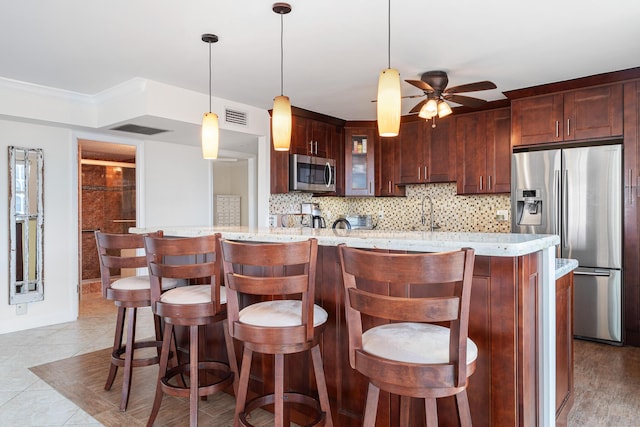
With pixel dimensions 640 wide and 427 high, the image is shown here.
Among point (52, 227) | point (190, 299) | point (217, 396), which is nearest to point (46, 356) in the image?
point (52, 227)

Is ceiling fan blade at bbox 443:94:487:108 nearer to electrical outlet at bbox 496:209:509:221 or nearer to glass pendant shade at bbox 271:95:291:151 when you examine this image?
glass pendant shade at bbox 271:95:291:151

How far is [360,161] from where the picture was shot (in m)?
5.46

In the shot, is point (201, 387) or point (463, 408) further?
point (201, 387)

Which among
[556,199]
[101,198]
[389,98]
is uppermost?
[389,98]

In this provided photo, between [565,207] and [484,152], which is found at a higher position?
[484,152]

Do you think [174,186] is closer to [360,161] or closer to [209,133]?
[360,161]

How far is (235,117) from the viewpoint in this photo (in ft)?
14.4

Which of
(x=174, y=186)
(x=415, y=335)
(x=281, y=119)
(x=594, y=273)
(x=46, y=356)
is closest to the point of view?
(x=415, y=335)

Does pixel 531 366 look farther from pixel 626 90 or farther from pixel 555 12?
pixel 626 90

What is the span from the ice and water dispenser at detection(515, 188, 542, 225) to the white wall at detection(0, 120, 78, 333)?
4.55 meters

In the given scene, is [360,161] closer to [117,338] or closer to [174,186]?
[174,186]

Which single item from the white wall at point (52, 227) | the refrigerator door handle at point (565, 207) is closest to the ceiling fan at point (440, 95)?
the refrigerator door handle at point (565, 207)

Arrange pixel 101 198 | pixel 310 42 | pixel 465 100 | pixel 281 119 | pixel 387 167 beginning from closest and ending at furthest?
1. pixel 281 119
2. pixel 310 42
3. pixel 465 100
4. pixel 387 167
5. pixel 101 198

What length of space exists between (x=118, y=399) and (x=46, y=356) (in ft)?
3.98
